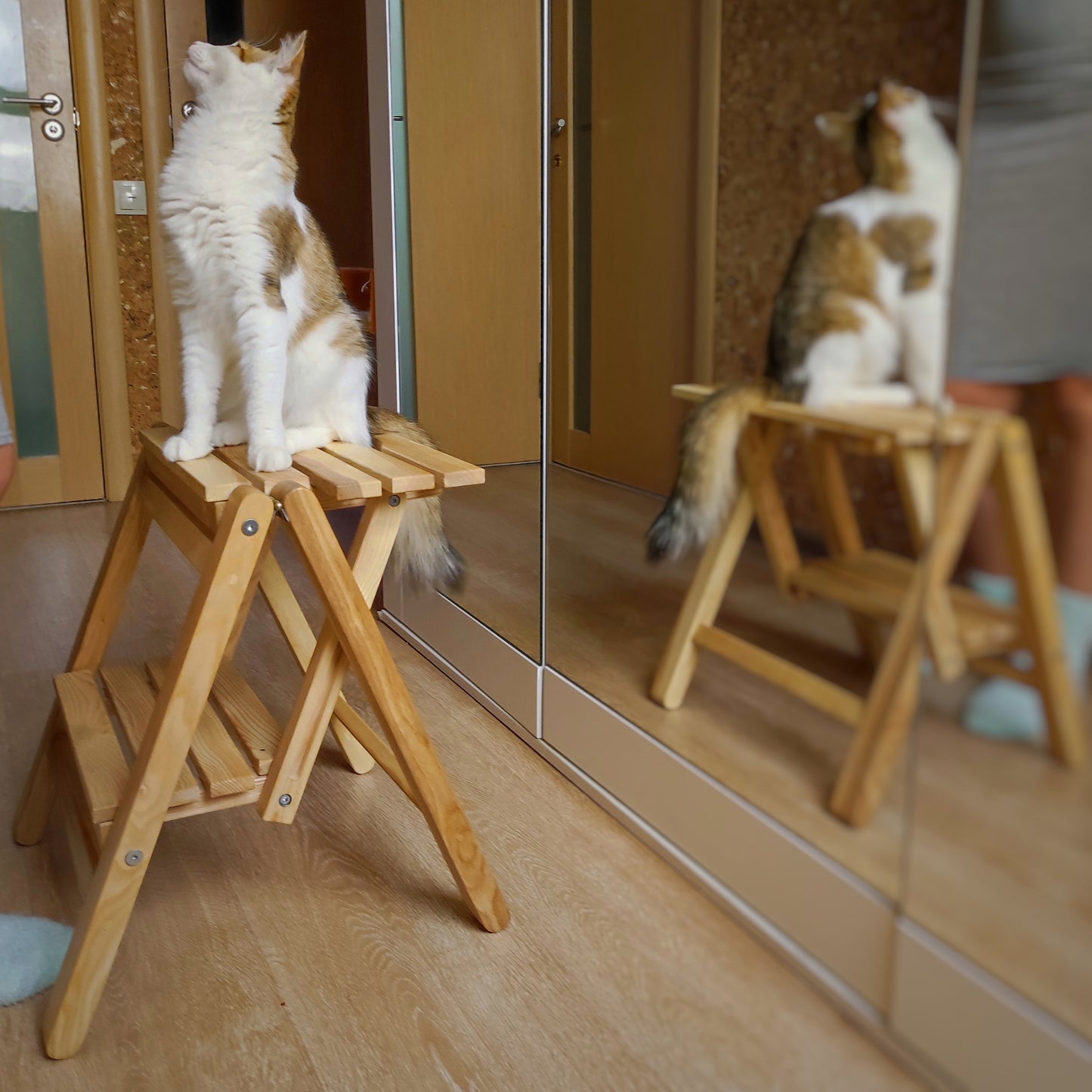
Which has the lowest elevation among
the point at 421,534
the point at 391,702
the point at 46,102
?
the point at 391,702

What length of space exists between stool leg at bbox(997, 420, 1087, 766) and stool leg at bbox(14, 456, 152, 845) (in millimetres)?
1150

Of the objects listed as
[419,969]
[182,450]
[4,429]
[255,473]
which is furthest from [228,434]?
A: [419,969]

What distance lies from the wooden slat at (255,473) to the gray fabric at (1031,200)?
0.74 meters

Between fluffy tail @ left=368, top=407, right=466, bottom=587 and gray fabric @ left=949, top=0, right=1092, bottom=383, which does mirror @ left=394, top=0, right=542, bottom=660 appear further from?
gray fabric @ left=949, top=0, right=1092, bottom=383

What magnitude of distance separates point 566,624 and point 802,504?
617 millimetres

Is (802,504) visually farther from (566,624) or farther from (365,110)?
(365,110)

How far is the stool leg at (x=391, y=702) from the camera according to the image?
3.92ft

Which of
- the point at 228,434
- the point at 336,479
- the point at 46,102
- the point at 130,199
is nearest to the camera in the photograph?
the point at 336,479

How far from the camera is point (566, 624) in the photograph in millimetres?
1743

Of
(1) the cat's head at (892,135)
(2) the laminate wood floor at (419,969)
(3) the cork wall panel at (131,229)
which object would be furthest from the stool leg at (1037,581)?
(3) the cork wall panel at (131,229)

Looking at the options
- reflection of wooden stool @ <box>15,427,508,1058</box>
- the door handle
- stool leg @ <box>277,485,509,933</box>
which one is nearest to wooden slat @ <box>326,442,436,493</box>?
reflection of wooden stool @ <box>15,427,508,1058</box>

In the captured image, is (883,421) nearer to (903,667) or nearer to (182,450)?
(903,667)

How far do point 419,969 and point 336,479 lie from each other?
2.00 ft

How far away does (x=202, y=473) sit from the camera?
4.25 feet
